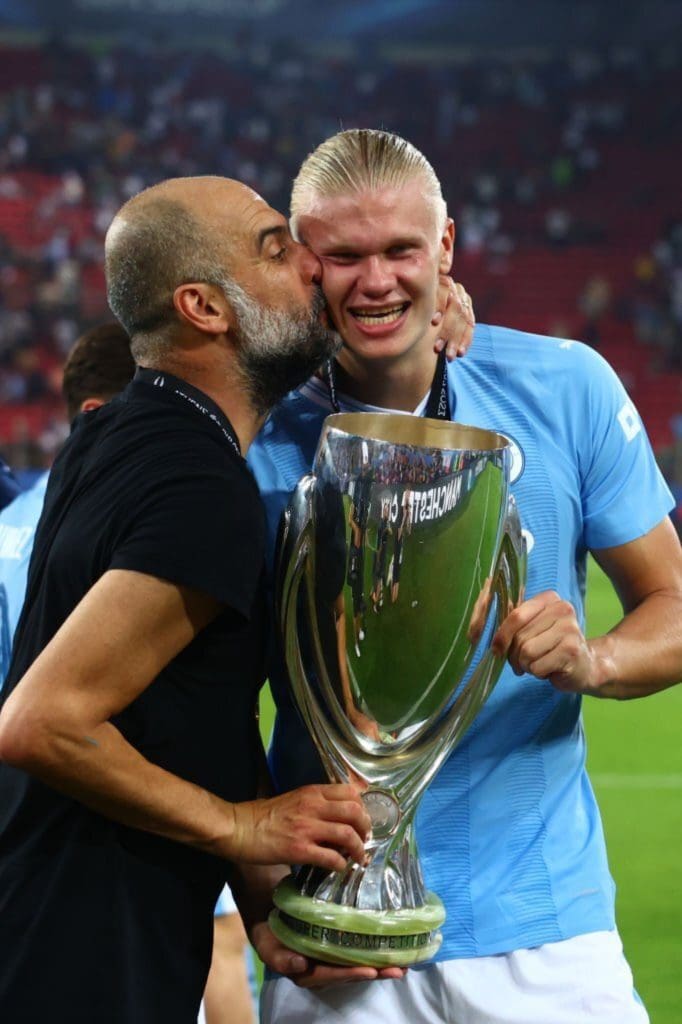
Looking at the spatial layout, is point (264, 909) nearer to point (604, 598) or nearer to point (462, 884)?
point (462, 884)

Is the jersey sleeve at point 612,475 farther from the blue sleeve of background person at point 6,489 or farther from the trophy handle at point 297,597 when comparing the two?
the blue sleeve of background person at point 6,489

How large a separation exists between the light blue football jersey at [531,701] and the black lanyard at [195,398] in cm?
24

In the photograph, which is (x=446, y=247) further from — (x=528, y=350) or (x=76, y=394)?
(x=76, y=394)

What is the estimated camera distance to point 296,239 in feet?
7.43

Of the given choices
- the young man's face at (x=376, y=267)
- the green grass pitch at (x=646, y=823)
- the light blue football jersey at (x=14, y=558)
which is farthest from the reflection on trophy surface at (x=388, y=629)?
the green grass pitch at (x=646, y=823)

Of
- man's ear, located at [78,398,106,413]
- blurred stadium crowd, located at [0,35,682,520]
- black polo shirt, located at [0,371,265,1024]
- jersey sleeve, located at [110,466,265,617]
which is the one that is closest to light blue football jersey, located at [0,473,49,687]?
man's ear, located at [78,398,106,413]

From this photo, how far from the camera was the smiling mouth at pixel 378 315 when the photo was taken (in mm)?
2213

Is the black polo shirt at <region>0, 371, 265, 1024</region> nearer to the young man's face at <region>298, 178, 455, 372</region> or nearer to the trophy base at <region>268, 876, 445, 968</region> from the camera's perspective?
the trophy base at <region>268, 876, 445, 968</region>

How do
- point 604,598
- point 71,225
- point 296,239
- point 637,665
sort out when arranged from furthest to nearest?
point 71,225 < point 604,598 < point 296,239 < point 637,665

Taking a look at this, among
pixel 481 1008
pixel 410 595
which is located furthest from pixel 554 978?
pixel 410 595

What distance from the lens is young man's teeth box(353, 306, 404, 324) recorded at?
2.21 meters

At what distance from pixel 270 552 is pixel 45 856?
542 mm

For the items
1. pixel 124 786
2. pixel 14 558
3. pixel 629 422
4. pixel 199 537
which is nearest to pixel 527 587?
pixel 629 422

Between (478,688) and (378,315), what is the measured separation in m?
0.62
